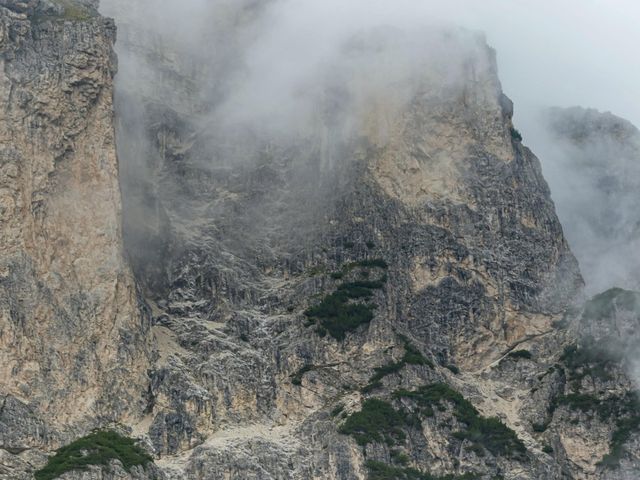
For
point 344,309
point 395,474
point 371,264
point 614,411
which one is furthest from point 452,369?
point 395,474

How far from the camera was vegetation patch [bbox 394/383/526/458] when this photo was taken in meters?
154

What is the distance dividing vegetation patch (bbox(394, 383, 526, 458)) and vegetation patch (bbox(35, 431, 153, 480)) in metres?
25.8

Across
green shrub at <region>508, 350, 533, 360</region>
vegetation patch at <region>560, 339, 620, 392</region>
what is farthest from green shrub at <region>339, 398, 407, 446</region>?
vegetation patch at <region>560, 339, 620, 392</region>

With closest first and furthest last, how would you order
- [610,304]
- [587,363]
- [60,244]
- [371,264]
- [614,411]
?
[60,244], [614,411], [587,363], [610,304], [371,264]

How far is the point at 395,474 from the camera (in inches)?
5812

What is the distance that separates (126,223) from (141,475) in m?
29.9

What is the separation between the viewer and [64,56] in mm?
155500

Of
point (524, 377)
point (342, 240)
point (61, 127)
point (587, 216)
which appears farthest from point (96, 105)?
point (587, 216)

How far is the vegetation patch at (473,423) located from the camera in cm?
15350

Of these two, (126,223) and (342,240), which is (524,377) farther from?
(126,223)

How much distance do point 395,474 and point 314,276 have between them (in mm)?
25767

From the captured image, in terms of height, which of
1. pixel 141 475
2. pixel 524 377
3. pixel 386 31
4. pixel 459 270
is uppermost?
pixel 386 31

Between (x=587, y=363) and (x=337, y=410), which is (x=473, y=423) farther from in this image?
(x=587, y=363)

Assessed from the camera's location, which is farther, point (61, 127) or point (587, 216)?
point (587, 216)
